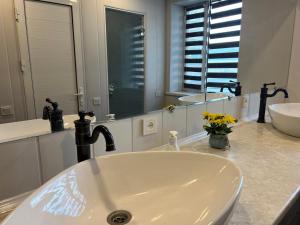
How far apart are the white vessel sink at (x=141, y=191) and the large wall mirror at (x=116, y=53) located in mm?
287

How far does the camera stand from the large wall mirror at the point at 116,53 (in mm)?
816

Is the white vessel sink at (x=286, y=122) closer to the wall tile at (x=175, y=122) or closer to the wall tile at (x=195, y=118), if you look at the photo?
the wall tile at (x=195, y=118)

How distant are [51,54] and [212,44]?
1204mm

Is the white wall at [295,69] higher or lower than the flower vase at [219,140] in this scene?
higher

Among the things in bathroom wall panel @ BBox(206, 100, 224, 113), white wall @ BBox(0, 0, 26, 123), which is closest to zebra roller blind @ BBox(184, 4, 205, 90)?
bathroom wall panel @ BBox(206, 100, 224, 113)

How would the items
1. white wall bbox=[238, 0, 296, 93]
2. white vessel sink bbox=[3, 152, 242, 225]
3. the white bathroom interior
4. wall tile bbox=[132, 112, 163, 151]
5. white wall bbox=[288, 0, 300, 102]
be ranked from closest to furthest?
1. white vessel sink bbox=[3, 152, 242, 225]
2. the white bathroom interior
3. wall tile bbox=[132, 112, 163, 151]
4. white wall bbox=[238, 0, 296, 93]
5. white wall bbox=[288, 0, 300, 102]

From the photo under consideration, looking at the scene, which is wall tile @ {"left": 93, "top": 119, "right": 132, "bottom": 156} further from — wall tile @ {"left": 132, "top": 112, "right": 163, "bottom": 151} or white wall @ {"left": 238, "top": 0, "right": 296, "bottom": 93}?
white wall @ {"left": 238, "top": 0, "right": 296, "bottom": 93}

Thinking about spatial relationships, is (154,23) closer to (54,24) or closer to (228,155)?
(54,24)

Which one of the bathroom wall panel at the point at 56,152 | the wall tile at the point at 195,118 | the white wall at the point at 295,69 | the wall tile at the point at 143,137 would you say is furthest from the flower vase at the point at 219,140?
the white wall at the point at 295,69

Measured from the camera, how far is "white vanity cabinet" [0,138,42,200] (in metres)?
0.80

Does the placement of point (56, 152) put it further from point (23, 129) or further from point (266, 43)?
point (266, 43)

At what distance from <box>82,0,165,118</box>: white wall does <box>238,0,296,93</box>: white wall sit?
970mm

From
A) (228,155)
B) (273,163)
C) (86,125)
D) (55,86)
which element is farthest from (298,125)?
(55,86)

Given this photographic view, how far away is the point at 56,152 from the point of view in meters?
0.90
